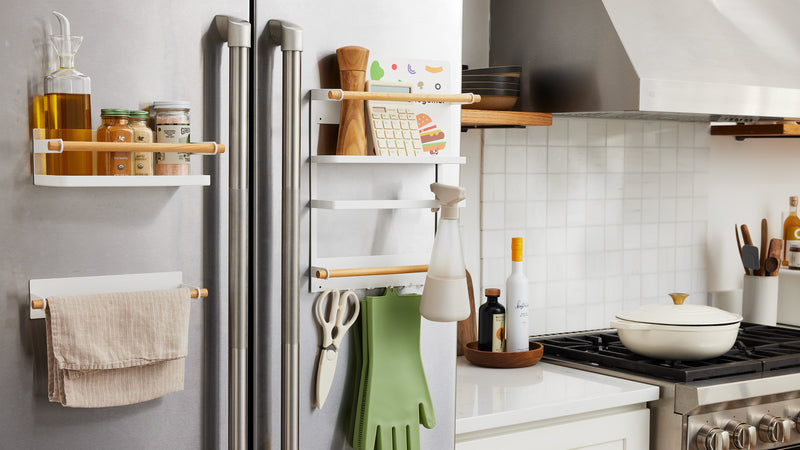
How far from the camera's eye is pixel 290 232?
4.78ft

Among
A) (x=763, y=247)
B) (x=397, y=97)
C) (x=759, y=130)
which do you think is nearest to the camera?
(x=397, y=97)

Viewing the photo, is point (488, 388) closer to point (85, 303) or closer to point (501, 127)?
point (501, 127)

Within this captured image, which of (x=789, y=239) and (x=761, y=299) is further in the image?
(x=789, y=239)

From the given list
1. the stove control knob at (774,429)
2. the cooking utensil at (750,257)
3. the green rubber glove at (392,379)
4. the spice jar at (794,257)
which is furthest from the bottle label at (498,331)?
the spice jar at (794,257)

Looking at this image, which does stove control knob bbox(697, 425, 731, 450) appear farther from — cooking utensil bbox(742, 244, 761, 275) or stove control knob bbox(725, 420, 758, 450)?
cooking utensil bbox(742, 244, 761, 275)

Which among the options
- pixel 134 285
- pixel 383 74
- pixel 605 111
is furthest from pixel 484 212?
pixel 134 285

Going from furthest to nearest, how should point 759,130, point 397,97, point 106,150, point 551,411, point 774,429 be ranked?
point 759,130, point 774,429, point 551,411, point 397,97, point 106,150

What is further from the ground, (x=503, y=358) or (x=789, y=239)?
(x=789, y=239)

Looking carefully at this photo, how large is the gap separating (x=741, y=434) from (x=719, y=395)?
0.39ft

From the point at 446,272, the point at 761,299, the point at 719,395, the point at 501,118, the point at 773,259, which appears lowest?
the point at 719,395

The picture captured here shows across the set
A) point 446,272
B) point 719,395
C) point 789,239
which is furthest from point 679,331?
point 789,239

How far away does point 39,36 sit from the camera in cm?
127

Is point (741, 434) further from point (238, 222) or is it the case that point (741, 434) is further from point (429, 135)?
point (238, 222)

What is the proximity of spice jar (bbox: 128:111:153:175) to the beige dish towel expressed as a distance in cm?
18
